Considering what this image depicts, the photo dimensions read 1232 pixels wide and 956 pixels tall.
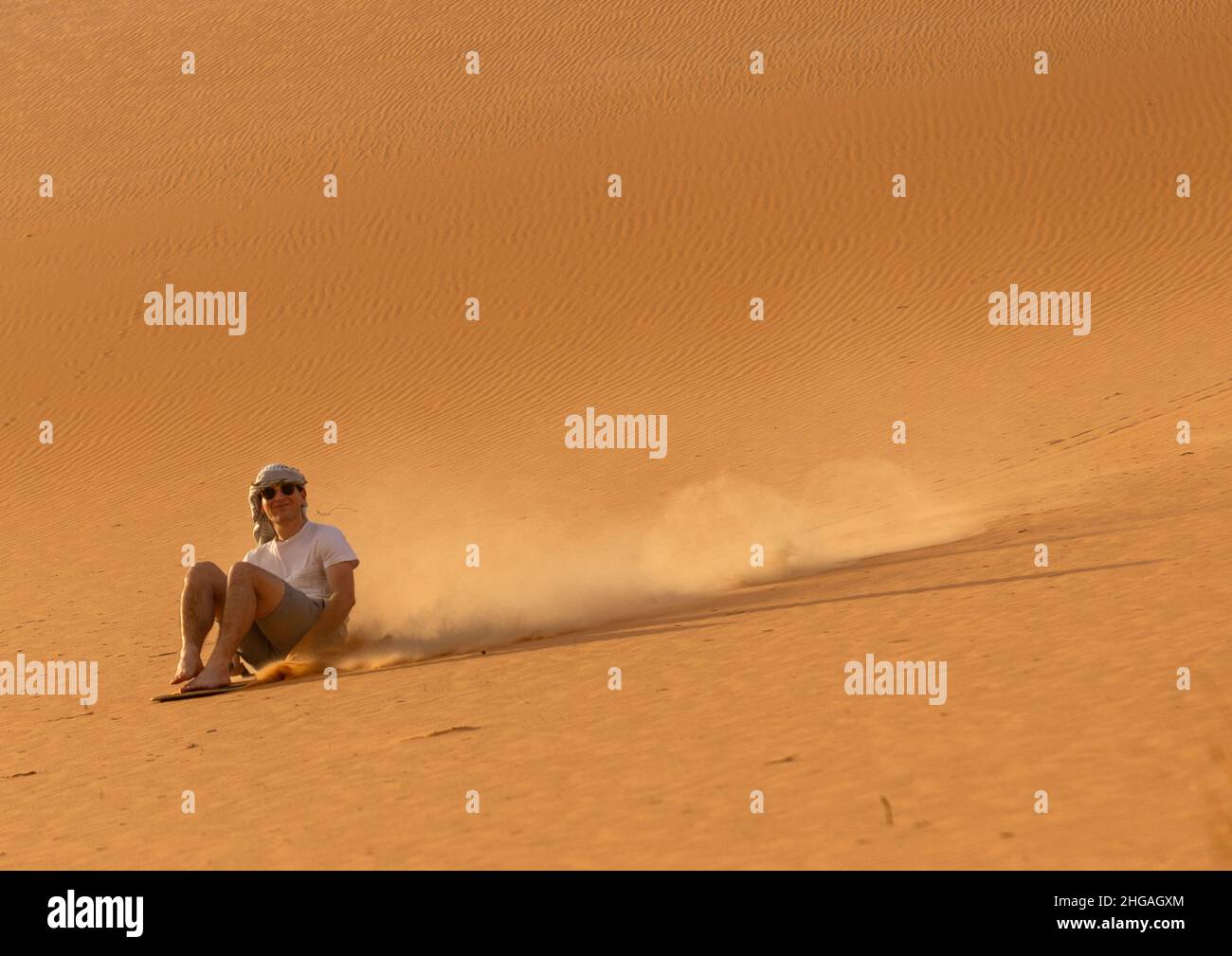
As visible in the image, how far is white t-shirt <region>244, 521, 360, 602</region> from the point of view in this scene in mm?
8883

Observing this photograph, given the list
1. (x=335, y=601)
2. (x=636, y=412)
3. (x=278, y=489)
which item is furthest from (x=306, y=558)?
(x=636, y=412)

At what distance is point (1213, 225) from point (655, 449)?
1147cm

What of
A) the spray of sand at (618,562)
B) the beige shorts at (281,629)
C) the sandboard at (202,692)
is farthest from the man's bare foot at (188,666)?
the spray of sand at (618,562)

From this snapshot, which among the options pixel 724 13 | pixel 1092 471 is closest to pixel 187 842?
pixel 1092 471

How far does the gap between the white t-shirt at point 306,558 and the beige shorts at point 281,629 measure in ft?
0.28

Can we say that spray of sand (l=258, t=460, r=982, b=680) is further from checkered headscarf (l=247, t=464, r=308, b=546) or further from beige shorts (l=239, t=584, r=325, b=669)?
checkered headscarf (l=247, t=464, r=308, b=546)

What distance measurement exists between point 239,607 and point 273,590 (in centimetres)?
20

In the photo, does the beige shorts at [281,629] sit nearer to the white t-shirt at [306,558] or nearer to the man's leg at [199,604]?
the white t-shirt at [306,558]

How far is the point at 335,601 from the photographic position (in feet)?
28.9

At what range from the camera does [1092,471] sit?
50.8 feet

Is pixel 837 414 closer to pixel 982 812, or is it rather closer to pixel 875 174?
pixel 875 174

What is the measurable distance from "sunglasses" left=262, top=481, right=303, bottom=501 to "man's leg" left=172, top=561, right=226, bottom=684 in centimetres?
47

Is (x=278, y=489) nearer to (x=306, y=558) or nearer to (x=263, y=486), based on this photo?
(x=263, y=486)

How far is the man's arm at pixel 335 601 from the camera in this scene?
8.77m
